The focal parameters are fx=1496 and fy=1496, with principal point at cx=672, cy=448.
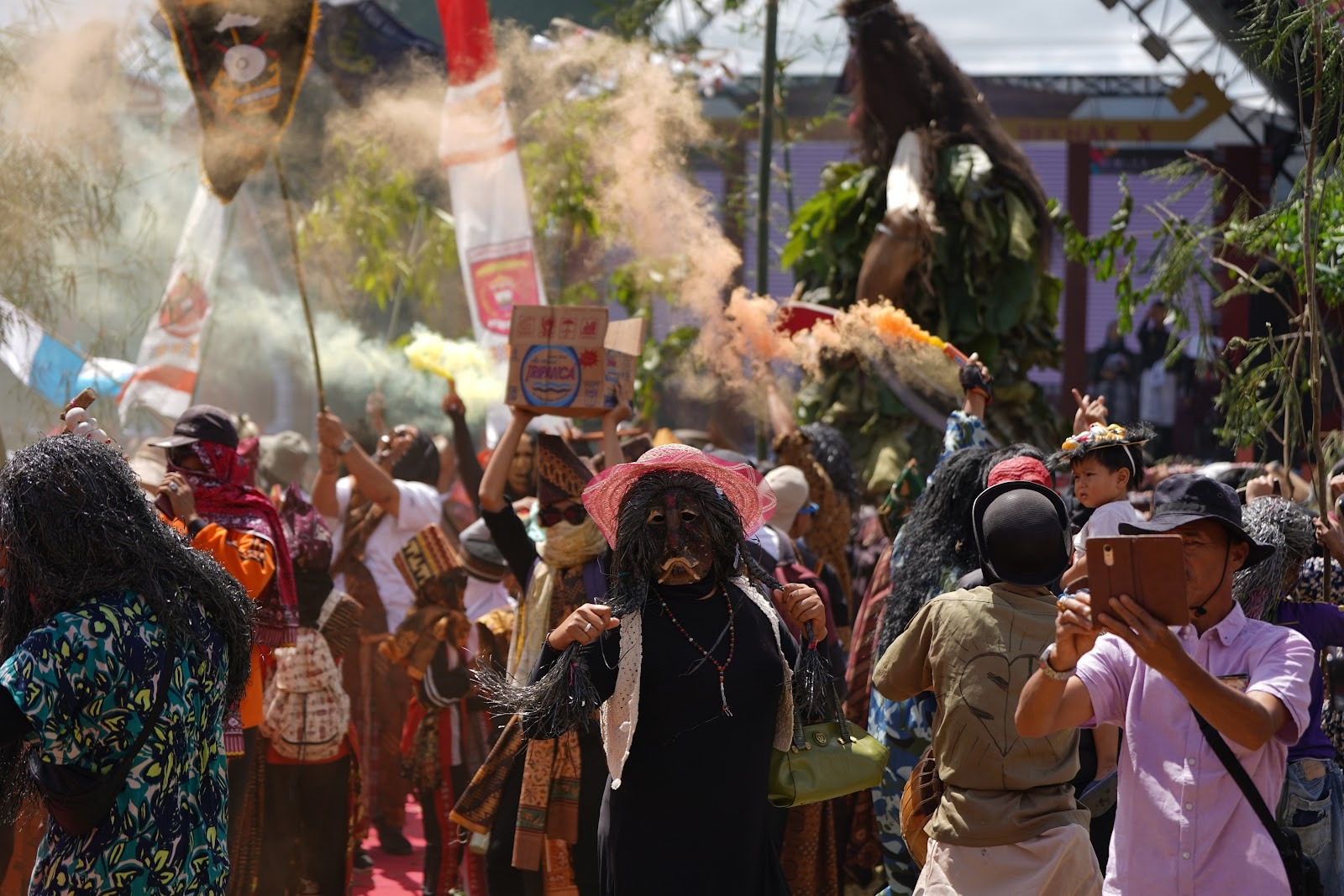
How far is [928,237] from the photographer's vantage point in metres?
9.02

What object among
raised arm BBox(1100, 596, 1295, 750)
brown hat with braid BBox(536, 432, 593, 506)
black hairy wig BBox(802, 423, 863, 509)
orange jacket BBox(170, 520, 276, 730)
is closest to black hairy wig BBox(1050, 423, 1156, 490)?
brown hat with braid BBox(536, 432, 593, 506)

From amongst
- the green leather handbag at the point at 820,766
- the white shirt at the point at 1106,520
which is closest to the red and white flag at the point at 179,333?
the white shirt at the point at 1106,520

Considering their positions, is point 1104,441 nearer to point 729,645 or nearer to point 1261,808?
point 729,645

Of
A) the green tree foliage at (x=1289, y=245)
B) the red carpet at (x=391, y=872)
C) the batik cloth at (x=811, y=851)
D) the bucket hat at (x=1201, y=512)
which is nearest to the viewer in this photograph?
the bucket hat at (x=1201, y=512)

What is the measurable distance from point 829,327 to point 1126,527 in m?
5.25

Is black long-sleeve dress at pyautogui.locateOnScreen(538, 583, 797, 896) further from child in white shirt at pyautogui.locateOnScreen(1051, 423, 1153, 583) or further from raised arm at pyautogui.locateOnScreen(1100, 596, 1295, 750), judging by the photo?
child in white shirt at pyautogui.locateOnScreen(1051, 423, 1153, 583)

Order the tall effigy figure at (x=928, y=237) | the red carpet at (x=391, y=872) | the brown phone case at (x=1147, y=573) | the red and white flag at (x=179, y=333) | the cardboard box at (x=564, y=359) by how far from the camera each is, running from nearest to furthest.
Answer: the brown phone case at (x=1147, y=573)
the cardboard box at (x=564, y=359)
the red carpet at (x=391, y=872)
the tall effigy figure at (x=928, y=237)
the red and white flag at (x=179, y=333)

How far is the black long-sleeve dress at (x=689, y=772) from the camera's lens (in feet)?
12.9

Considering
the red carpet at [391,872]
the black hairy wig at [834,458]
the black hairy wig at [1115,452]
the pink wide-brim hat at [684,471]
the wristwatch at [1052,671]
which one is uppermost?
the pink wide-brim hat at [684,471]

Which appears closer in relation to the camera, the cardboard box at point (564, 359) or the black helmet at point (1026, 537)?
the black helmet at point (1026, 537)

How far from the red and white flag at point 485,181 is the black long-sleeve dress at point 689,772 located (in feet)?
22.4

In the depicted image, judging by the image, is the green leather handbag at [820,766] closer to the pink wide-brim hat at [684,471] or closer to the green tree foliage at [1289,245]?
the pink wide-brim hat at [684,471]

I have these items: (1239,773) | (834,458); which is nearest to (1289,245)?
(834,458)

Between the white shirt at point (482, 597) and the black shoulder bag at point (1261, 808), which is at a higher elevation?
the black shoulder bag at point (1261, 808)
